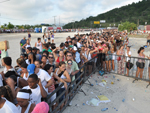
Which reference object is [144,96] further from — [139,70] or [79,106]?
[79,106]

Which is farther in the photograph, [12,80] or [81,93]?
[81,93]

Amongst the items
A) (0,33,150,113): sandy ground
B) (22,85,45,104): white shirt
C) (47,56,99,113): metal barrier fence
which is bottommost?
(0,33,150,113): sandy ground

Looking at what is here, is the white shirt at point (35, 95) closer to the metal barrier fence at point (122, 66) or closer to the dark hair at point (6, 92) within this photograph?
the dark hair at point (6, 92)

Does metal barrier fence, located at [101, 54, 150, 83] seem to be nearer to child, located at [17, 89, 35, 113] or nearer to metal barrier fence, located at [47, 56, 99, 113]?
metal barrier fence, located at [47, 56, 99, 113]

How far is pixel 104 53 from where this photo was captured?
612 centimetres

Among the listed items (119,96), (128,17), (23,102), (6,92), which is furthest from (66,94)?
(128,17)

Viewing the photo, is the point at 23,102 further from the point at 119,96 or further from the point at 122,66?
the point at 122,66

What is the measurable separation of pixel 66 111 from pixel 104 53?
3.83 m

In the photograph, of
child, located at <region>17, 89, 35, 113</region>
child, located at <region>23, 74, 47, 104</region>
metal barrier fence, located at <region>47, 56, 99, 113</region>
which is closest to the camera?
child, located at <region>17, 89, 35, 113</region>

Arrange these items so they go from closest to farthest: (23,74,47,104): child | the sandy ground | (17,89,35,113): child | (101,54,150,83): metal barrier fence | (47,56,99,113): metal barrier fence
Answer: (17,89,35,113): child
(23,74,47,104): child
(47,56,99,113): metal barrier fence
the sandy ground
(101,54,150,83): metal barrier fence

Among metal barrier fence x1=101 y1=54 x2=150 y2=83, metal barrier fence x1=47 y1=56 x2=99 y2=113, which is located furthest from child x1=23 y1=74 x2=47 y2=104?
metal barrier fence x1=101 y1=54 x2=150 y2=83

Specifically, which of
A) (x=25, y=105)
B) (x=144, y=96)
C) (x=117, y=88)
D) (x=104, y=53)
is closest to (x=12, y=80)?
(x=25, y=105)

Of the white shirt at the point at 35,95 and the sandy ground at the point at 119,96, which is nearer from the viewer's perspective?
the white shirt at the point at 35,95

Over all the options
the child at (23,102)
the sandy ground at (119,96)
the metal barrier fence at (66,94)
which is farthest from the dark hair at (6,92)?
the sandy ground at (119,96)
